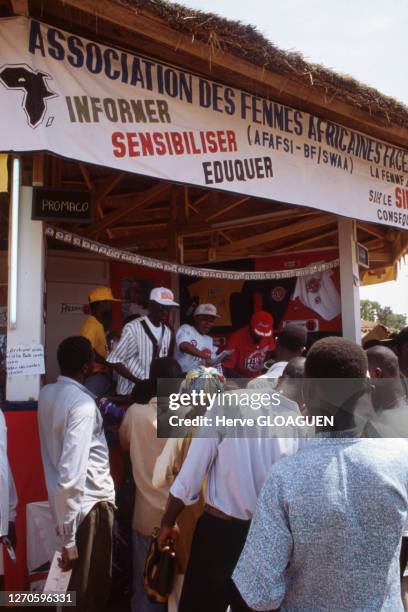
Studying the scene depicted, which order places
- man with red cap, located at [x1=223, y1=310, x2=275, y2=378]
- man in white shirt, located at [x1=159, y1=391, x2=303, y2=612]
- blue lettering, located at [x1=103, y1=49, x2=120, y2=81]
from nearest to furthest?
man in white shirt, located at [x1=159, y1=391, x2=303, y2=612] → blue lettering, located at [x1=103, y1=49, x2=120, y2=81] → man with red cap, located at [x1=223, y1=310, x2=275, y2=378]

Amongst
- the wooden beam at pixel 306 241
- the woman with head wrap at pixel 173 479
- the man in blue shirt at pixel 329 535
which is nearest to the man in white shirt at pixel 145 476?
the woman with head wrap at pixel 173 479

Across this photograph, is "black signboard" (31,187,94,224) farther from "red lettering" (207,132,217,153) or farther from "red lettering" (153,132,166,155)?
"red lettering" (207,132,217,153)

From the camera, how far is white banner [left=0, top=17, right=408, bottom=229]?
3910mm

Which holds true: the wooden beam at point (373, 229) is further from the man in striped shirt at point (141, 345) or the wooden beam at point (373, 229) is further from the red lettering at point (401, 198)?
the man in striped shirt at point (141, 345)

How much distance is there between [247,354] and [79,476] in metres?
3.59

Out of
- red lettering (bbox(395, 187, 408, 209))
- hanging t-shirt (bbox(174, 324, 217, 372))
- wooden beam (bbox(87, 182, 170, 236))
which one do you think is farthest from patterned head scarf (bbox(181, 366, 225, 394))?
red lettering (bbox(395, 187, 408, 209))

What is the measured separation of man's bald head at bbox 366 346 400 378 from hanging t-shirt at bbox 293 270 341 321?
4457 millimetres

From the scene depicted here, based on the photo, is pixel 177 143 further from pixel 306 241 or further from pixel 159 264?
pixel 306 241

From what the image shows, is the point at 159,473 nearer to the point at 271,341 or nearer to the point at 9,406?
the point at 9,406

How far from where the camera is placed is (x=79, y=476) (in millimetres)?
3141

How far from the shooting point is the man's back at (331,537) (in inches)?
64.1

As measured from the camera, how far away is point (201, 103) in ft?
16.1

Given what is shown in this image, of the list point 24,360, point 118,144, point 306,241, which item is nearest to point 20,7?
point 118,144

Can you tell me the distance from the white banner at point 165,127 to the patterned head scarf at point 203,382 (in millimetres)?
1781
